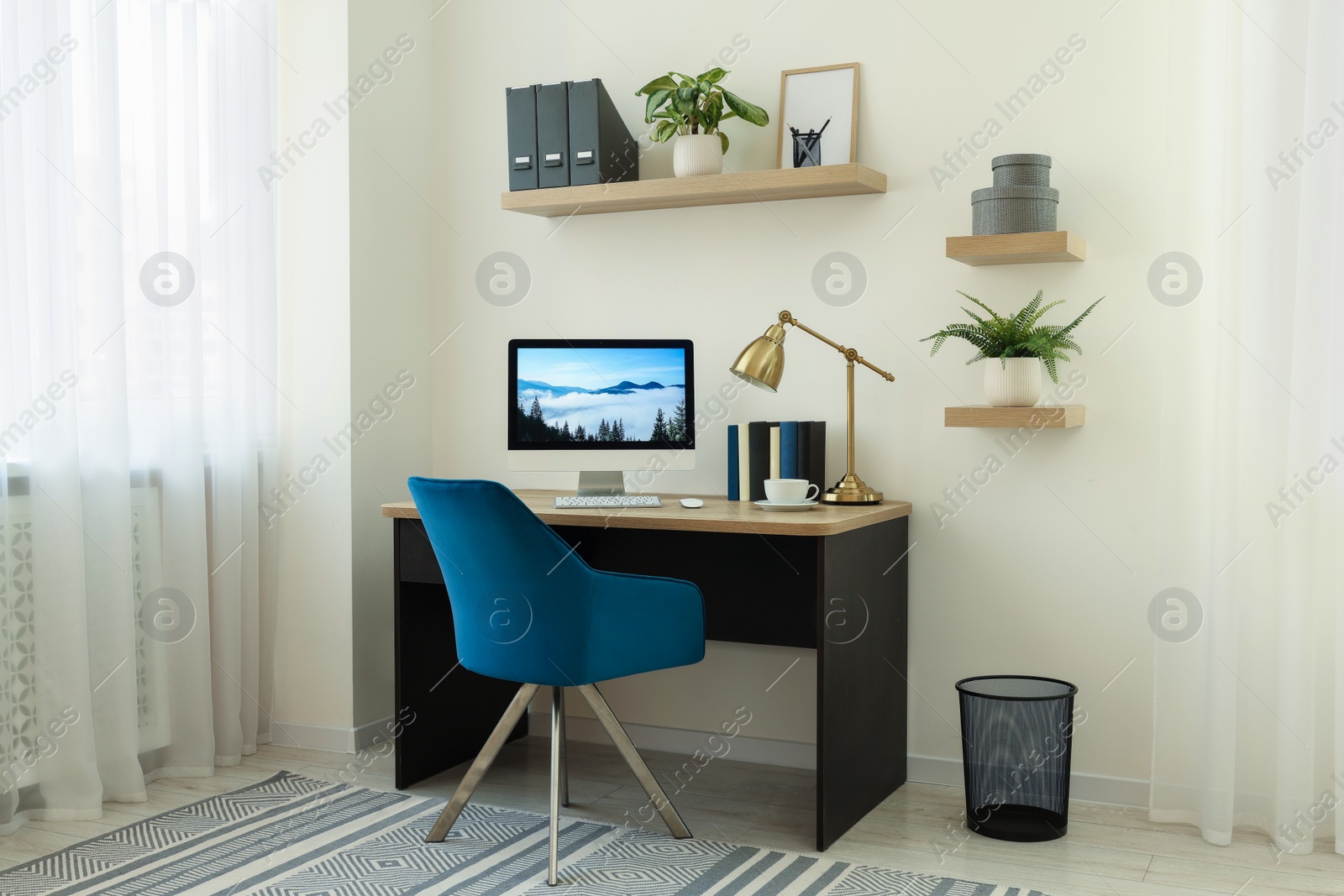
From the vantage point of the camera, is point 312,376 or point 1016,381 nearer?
point 1016,381

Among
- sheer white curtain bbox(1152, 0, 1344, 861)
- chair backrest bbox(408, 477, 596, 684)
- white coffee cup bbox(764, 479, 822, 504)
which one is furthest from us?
white coffee cup bbox(764, 479, 822, 504)

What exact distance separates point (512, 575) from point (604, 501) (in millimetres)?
509

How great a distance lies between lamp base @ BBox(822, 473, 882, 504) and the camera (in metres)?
2.79

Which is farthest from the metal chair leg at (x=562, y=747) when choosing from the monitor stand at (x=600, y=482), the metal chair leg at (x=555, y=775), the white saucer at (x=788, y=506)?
the white saucer at (x=788, y=506)

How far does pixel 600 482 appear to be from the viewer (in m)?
2.92

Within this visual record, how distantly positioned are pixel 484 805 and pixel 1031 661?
1.37m

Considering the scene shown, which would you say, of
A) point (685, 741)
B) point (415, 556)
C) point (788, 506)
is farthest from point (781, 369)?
point (685, 741)

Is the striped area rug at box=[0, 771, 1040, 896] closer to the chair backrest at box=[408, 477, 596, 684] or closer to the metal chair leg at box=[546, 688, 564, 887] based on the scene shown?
the metal chair leg at box=[546, 688, 564, 887]

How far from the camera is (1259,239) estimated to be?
2408mm

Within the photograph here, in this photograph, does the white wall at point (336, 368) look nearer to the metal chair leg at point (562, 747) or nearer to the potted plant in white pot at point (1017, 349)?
the metal chair leg at point (562, 747)

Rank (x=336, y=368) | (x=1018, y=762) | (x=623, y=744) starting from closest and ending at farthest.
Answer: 1. (x=623, y=744)
2. (x=1018, y=762)
3. (x=336, y=368)

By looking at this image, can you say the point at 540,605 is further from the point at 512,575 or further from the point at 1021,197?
the point at 1021,197

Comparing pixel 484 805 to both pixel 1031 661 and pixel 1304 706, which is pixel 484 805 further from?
pixel 1304 706

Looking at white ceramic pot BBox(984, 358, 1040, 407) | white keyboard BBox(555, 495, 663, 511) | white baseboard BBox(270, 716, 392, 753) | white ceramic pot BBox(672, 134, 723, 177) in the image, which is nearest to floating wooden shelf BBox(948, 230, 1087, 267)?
white ceramic pot BBox(984, 358, 1040, 407)
